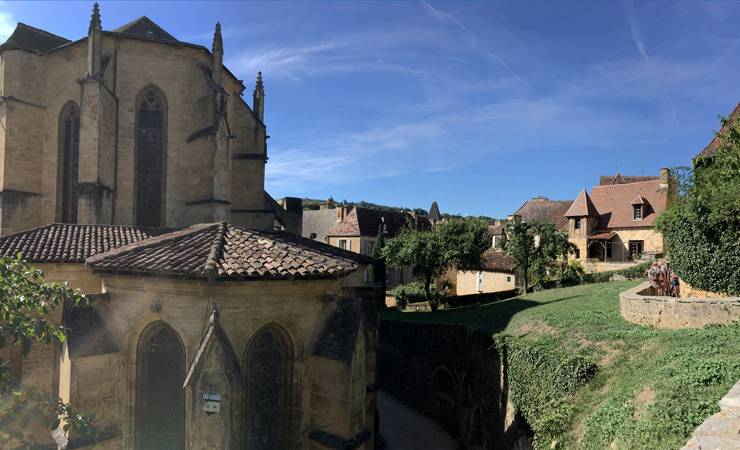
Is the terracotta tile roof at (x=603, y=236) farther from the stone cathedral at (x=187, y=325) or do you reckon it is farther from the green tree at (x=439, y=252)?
the stone cathedral at (x=187, y=325)

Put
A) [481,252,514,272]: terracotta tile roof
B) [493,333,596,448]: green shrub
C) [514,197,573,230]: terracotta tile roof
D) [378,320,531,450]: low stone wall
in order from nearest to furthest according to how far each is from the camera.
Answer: [493,333,596,448]: green shrub, [378,320,531,450]: low stone wall, [481,252,514,272]: terracotta tile roof, [514,197,573,230]: terracotta tile roof

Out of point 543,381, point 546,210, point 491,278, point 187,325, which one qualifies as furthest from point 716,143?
point 546,210

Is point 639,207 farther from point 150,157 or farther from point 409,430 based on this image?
point 150,157

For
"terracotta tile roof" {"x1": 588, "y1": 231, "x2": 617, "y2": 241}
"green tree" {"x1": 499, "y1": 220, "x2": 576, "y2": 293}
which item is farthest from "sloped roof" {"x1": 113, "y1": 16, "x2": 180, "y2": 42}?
"terracotta tile roof" {"x1": 588, "y1": 231, "x2": 617, "y2": 241}

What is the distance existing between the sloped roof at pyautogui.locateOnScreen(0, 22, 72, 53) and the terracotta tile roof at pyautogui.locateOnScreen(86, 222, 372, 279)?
47.6 ft

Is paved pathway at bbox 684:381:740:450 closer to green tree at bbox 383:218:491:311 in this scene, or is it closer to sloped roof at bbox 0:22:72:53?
green tree at bbox 383:218:491:311

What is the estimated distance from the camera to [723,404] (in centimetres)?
532

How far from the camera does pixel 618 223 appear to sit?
3722cm

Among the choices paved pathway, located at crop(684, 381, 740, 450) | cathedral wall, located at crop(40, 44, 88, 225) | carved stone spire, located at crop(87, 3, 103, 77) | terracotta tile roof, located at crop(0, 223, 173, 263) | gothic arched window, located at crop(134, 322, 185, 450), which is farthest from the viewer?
cathedral wall, located at crop(40, 44, 88, 225)

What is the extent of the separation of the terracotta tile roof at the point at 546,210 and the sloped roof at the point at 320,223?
24600mm

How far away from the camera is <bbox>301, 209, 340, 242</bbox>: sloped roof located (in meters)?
56.6

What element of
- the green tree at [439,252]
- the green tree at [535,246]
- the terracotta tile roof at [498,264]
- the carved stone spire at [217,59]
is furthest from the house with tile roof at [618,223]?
the carved stone spire at [217,59]

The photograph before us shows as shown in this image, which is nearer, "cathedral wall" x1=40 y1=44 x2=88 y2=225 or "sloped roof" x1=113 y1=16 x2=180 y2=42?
"cathedral wall" x1=40 y1=44 x2=88 y2=225

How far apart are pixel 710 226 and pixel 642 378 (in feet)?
27.5
